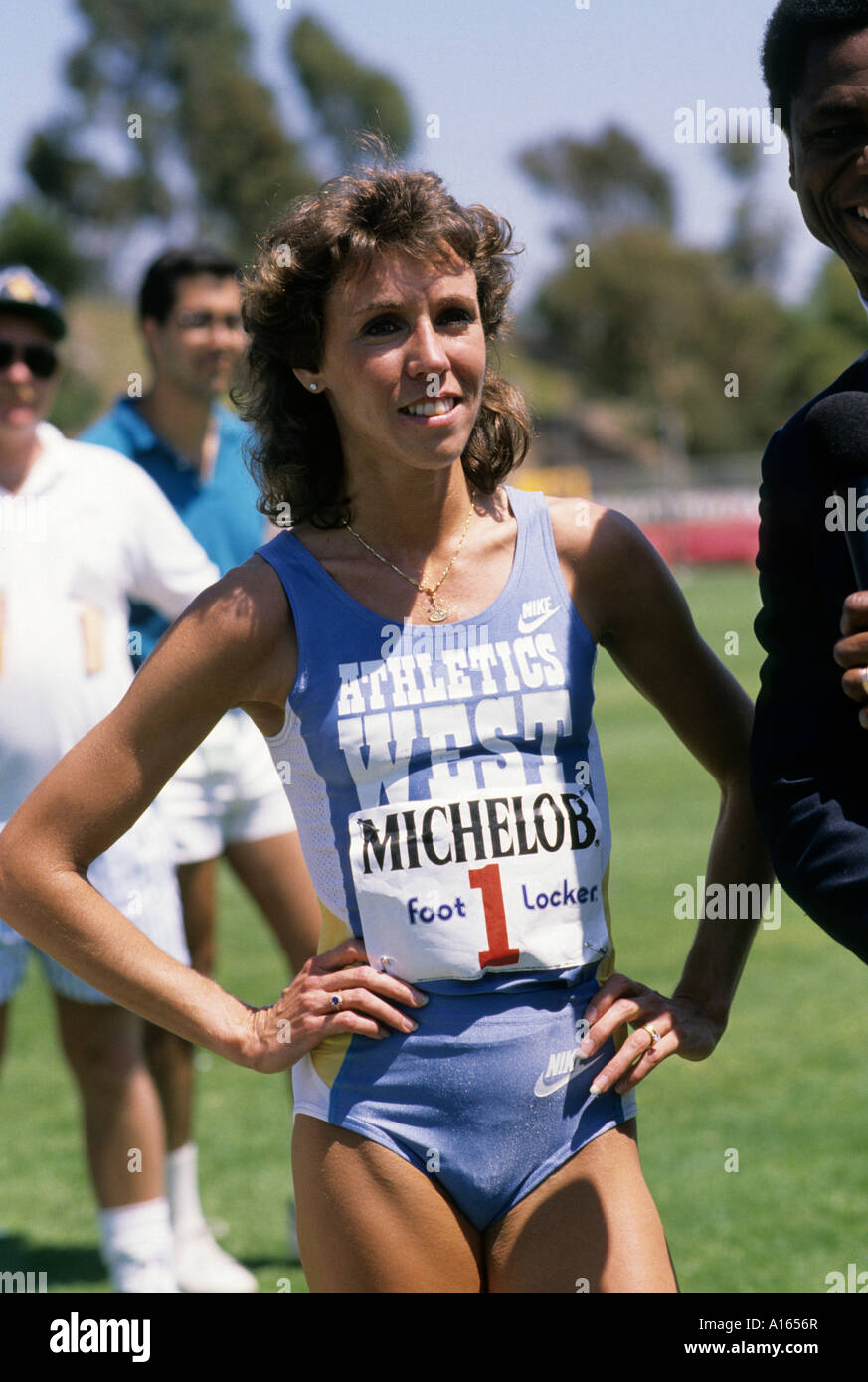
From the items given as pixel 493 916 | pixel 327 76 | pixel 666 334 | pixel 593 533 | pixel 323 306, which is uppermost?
pixel 327 76

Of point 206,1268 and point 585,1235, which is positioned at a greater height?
point 585,1235

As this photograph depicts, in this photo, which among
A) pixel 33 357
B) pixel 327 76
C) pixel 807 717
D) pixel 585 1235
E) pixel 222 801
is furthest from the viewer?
pixel 327 76

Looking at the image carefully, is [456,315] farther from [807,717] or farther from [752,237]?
[752,237]

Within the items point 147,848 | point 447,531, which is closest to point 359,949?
point 447,531

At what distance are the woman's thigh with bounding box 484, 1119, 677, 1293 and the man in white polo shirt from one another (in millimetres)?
1931

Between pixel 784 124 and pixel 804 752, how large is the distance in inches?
35.6

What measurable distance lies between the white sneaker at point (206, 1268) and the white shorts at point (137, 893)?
3.09 ft

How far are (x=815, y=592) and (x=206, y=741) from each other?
323 centimetres

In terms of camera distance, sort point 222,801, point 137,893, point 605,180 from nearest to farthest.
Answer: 1. point 137,893
2. point 222,801
3. point 605,180

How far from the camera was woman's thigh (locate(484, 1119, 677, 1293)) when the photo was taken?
93.8 inches

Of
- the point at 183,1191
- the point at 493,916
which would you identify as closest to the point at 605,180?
the point at 183,1191

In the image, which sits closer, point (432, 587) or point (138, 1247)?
point (432, 587)

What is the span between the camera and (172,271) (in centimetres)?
569
